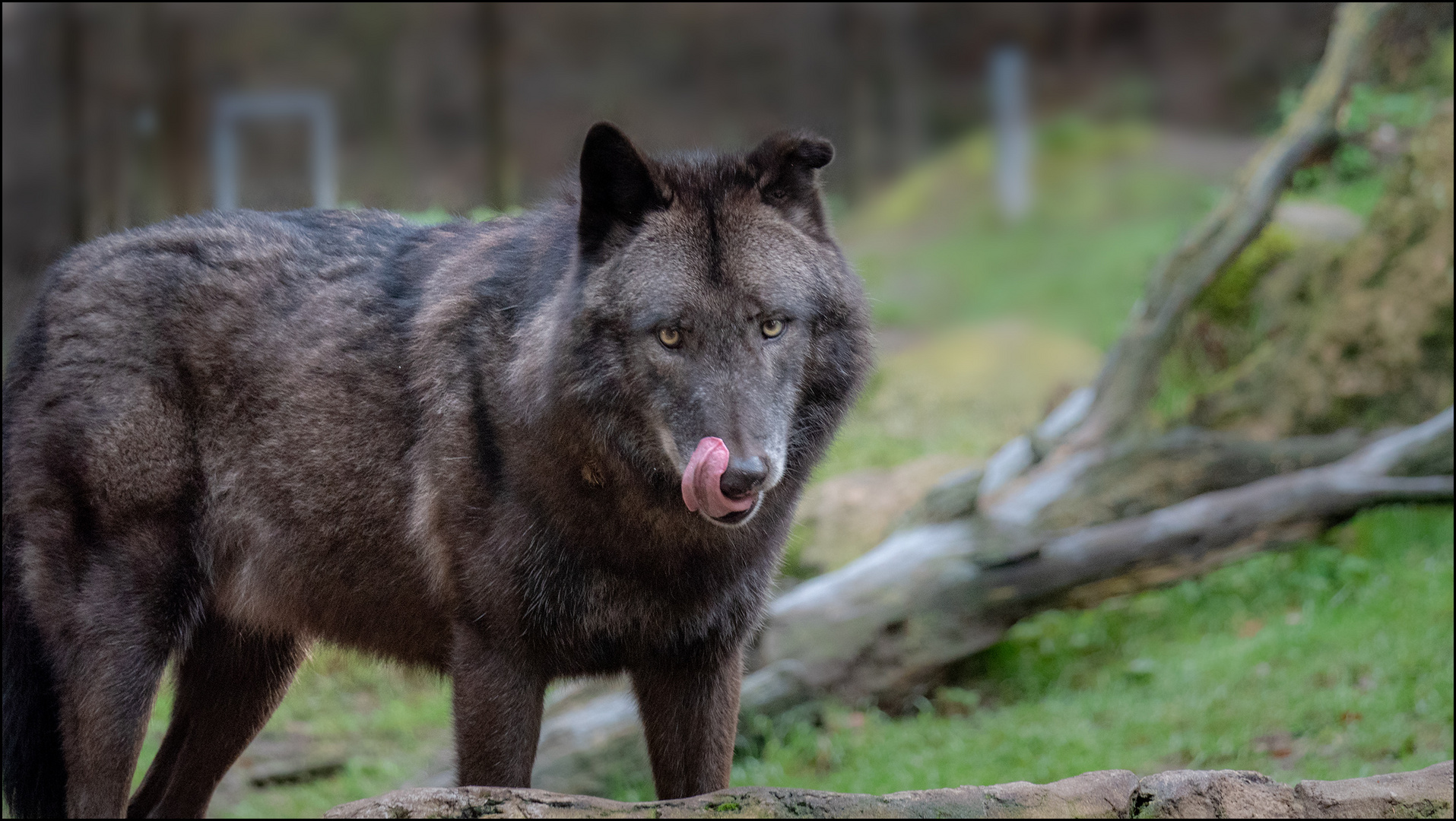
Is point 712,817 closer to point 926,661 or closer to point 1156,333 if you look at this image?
point 926,661

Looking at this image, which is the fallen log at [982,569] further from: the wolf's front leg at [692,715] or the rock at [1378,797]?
the rock at [1378,797]

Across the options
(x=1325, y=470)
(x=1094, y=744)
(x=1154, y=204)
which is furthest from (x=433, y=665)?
(x=1154, y=204)

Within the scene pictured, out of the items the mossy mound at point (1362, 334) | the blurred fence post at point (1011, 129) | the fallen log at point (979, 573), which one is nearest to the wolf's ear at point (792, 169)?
the fallen log at point (979, 573)

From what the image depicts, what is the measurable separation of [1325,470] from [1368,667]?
60.6 inches

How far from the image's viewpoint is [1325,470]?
7.04 metres

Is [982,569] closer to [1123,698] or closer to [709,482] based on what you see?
[1123,698]

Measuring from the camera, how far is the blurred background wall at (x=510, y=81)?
10531 millimetres

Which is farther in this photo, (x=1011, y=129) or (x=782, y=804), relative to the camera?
(x=1011, y=129)

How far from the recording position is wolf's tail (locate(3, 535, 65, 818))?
427cm

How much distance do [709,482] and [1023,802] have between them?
42.1 inches

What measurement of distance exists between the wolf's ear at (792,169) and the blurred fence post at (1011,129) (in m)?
15.9

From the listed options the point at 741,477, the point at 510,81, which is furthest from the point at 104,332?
the point at 510,81

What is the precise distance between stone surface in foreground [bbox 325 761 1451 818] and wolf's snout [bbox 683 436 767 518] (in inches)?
27.4

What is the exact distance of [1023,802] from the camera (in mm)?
2754
